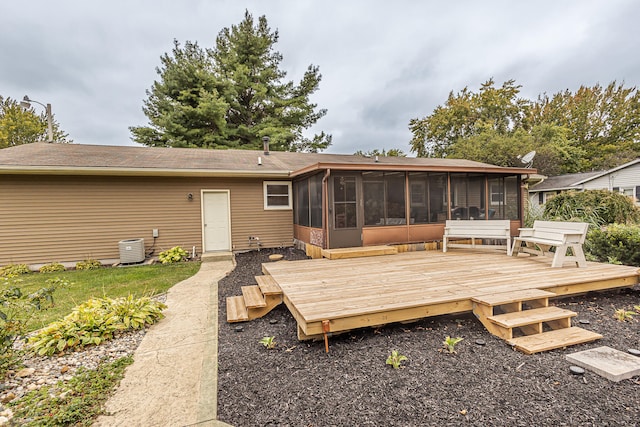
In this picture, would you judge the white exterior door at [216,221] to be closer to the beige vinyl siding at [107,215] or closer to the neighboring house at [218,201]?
the neighboring house at [218,201]

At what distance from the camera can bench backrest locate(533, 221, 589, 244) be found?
4.38 meters

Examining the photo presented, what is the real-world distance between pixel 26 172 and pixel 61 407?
288 inches

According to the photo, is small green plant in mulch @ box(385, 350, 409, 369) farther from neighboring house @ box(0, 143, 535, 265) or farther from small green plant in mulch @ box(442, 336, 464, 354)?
neighboring house @ box(0, 143, 535, 265)

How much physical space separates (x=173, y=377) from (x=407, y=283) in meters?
2.76

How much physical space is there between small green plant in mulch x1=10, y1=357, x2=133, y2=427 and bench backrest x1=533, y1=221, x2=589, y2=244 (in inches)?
232

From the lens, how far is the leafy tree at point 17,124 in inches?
682

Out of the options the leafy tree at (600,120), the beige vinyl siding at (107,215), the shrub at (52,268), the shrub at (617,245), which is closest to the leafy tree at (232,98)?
the beige vinyl siding at (107,215)

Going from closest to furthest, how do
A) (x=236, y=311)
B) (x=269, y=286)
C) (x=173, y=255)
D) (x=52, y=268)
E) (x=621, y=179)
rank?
(x=236, y=311) → (x=269, y=286) → (x=52, y=268) → (x=173, y=255) → (x=621, y=179)

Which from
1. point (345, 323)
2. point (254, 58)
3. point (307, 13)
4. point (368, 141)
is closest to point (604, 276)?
point (345, 323)

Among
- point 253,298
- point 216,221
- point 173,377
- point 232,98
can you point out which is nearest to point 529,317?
point 253,298

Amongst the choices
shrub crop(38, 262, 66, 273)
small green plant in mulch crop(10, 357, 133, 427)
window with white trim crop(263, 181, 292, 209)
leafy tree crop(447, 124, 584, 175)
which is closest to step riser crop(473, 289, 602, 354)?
small green plant in mulch crop(10, 357, 133, 427)

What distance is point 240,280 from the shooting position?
5461 millimetres

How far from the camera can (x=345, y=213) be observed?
21.0ft

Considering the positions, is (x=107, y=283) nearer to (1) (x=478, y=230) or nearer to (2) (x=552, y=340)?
(2) (x=552, y=340)
